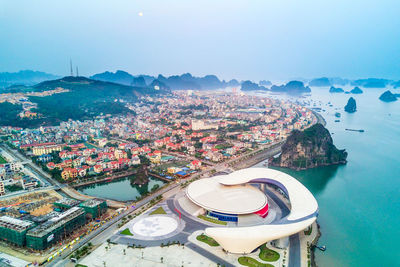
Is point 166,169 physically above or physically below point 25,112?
below

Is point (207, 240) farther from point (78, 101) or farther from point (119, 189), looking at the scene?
point (78, 101)

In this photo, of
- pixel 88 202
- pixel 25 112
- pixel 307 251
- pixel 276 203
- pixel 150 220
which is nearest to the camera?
pixel 307 251

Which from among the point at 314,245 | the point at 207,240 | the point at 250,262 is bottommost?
the point at 314,245

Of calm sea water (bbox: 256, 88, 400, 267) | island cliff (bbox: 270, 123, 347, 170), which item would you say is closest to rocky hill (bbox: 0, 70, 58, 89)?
island cliff (bbox: 270, 123, 347, 170)

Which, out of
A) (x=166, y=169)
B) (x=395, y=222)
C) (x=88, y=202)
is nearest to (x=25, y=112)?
(x=166, y=169)

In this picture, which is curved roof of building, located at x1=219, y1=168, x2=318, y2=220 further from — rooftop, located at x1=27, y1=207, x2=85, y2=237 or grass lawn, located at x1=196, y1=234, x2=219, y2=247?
rooftop, located at x1=27, y1=207, x2=85, y2=237

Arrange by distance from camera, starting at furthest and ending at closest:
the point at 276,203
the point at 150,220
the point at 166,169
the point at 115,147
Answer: the point at 115,147 → the point at 166,169 → the point at 276,203 → the point at 150,220

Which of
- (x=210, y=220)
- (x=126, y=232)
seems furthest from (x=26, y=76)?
(x=210, y=220)

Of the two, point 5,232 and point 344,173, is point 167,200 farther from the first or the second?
point 344,173

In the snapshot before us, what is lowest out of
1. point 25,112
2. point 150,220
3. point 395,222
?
point 395,222
